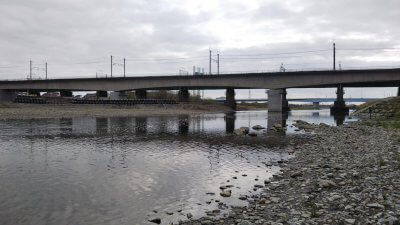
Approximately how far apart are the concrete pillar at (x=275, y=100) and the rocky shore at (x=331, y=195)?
3417 inches

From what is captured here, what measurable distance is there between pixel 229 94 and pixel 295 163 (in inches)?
4541

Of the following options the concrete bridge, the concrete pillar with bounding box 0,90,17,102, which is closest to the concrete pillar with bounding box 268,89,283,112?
the concrete bridge

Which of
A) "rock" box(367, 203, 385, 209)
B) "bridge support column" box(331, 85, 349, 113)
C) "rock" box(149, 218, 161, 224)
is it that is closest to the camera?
"rock" box(367, 203, 385, 209)

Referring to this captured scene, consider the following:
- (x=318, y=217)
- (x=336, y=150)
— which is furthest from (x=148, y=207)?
(x=336, y=150)

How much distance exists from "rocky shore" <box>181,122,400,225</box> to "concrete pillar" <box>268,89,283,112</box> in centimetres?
8678

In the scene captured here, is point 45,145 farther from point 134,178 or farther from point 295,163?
point 295,163

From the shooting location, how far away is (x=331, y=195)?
12.5 meters

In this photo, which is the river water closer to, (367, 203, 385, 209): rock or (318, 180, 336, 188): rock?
(318, 180, 336, 188): rock

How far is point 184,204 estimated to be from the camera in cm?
1346

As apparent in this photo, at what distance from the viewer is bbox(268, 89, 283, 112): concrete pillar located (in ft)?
346

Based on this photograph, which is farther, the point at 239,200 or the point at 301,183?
the point at 301,183

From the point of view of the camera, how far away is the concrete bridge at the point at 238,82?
95.4 meters

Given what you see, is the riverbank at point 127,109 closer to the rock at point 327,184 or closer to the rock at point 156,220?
the rock at point 327,184

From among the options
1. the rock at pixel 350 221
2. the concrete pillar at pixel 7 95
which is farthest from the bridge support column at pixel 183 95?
the rock at pixel 350 221
